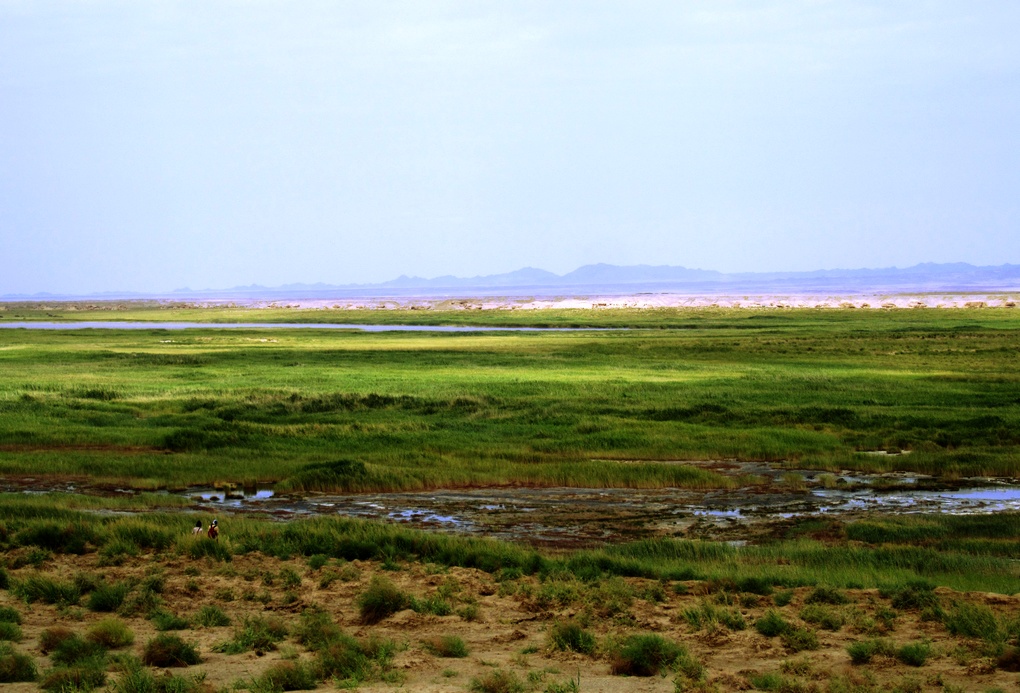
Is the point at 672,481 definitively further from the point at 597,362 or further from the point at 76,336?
the point at 76,336

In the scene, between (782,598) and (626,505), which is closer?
(782,598)

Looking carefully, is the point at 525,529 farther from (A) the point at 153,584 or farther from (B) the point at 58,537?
(B) the point at 58,537

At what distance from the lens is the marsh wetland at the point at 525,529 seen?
1041 centimetres

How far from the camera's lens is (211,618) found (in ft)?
38.8

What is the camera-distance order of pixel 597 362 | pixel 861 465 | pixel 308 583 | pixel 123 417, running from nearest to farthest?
pixel 308 583 < pixel 861 465 < pixel 123 417 < pixel 597 362

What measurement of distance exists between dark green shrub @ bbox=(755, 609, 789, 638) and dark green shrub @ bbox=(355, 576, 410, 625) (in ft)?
14.8

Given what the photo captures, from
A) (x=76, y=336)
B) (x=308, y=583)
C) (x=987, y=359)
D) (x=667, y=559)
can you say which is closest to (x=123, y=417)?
(x=308, y=583)

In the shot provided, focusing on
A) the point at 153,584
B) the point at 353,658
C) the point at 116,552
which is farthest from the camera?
A: the point at 116,552

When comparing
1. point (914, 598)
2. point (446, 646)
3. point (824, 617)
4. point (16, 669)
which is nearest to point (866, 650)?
point (824, 617)

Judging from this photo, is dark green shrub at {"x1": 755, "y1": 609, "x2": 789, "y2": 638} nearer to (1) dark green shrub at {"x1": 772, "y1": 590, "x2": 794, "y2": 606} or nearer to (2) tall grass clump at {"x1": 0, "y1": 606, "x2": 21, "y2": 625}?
(1) dark green shrub at {"x1": 772, "y1": 590, "x2": 794, "y2": 606}

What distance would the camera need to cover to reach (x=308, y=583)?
13602mm

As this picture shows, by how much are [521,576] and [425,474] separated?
9026 millimetres

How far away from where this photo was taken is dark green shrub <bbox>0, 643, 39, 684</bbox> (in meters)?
9.75

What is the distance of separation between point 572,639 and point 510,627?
104cm
